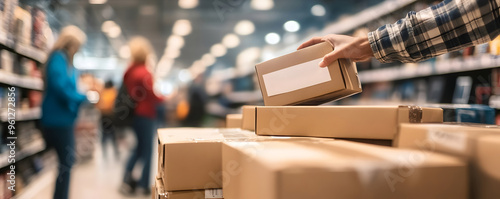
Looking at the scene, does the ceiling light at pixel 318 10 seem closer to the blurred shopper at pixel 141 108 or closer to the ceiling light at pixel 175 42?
the ceiling light at pixel 175 42

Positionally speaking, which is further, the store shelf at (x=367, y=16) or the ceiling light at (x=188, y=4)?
the ceiling light at (x=188, y=4)

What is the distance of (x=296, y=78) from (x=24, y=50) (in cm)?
312

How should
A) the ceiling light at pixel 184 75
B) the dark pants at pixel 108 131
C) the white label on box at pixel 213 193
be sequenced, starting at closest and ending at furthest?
the white label on box at pixel 213 193 → the dark pants at pixel 108 131 → the ceiling light at pixel 184 75

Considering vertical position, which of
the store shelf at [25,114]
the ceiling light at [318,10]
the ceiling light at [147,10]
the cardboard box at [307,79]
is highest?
the ceiling light at [147,10]

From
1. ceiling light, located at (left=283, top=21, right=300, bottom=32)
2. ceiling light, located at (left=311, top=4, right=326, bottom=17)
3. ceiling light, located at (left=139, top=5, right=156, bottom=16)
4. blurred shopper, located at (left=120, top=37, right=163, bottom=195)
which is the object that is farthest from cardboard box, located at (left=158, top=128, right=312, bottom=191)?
ceiling light, located at (left=283, top=21, right=300, bottom=32)

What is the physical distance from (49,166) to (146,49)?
2.14 m

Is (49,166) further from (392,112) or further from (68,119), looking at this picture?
(392,112)

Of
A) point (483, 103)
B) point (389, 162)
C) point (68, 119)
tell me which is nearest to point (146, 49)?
point (68, 119)

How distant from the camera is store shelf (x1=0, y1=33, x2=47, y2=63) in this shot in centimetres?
274

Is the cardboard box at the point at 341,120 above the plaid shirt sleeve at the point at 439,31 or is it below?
below

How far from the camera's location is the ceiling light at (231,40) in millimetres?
6829

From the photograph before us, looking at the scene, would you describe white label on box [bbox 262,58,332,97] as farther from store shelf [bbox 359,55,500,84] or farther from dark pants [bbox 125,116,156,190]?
dark pants [bbox 125,116,156,190]

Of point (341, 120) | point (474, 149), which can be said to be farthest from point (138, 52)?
point (474, 149)

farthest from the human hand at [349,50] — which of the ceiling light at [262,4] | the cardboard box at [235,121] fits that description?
the ceiling light at [262,4]
